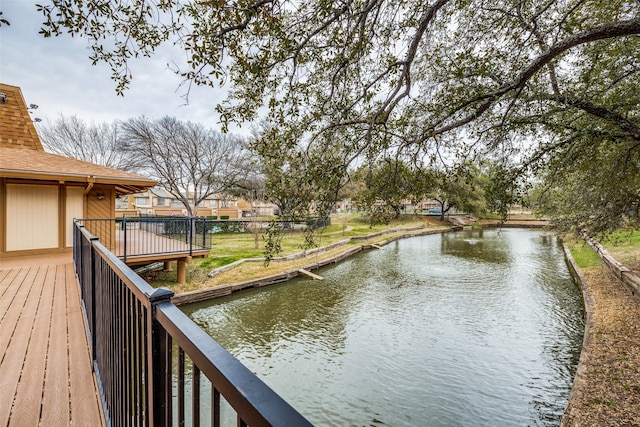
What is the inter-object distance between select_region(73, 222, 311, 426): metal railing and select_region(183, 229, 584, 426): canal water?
3700mm

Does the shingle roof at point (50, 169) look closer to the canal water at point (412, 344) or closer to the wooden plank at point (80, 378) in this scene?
the canal water at point (412, 344)

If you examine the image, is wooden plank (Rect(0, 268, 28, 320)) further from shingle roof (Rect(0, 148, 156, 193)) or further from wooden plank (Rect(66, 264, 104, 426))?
shingle roof (Rect(0, 148, 156, 193))

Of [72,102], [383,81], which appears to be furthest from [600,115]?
[72,102]

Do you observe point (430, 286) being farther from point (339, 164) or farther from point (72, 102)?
point (72, 102)

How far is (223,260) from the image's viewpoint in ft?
38.6

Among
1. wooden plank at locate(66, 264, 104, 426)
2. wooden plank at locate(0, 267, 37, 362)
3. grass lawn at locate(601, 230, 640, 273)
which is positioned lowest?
grass lawn at locate(601, 230, 640, 273)

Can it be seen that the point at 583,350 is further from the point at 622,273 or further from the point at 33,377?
the point at 33,377

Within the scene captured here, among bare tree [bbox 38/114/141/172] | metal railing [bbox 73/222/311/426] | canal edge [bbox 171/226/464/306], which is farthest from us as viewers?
bare tree [bbox 38/114/141/172]

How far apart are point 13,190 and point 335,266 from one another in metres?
11.2

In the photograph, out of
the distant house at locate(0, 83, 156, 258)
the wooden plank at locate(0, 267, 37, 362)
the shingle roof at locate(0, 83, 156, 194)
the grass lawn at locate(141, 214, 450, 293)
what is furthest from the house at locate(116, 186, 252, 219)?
the wooden plank at locate(0, 267, 37, 362)

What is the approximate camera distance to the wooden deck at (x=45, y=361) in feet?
6.49

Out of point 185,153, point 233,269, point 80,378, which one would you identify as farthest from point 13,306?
point 185,153

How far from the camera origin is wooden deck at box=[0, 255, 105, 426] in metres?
1.98

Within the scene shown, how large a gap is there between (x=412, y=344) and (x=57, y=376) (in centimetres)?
631
